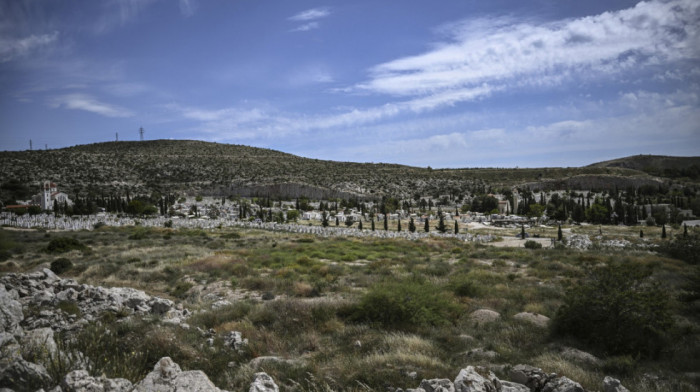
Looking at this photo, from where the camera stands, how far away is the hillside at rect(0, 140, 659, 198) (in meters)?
81.2

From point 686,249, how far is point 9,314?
30081 millimetres

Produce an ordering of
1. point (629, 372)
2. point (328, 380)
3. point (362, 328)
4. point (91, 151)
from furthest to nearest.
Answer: point (91, 151)
point (362, 328)
point (629, 372)
point (328, 380)

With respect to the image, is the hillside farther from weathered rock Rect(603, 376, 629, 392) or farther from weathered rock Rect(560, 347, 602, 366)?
weathered rock Rect(603, 376, 629, 392)

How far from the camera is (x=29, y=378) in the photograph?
4.73 meters

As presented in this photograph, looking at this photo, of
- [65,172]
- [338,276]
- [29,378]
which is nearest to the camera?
[29,378]

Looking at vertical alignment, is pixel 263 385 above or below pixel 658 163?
below

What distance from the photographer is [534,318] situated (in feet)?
32.6

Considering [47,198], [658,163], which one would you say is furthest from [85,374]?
[658,163]

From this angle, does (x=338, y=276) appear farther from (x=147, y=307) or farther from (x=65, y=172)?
(x=65, y=172)

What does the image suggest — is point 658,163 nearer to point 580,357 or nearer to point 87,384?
point 580,357

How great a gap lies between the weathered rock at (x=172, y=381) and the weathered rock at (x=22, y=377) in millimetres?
1161

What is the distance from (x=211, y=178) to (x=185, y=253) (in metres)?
69.2

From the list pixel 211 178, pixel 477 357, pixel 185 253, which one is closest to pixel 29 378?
pixel 477 357

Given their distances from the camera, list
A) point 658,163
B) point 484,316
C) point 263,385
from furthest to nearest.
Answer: point 658,163 < point 484,316 < point 263,385
